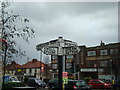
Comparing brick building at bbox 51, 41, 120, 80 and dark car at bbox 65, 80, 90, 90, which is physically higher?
brick building at bbox 51, 41, 120, 80

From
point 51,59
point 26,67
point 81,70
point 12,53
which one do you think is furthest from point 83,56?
point 12,53

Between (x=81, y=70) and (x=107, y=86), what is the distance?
2951cm

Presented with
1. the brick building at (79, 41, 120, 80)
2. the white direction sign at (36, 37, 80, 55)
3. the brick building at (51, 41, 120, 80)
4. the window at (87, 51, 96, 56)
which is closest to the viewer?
the white direction sign at (36, 37, 80, 55)

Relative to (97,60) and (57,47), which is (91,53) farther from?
(57,47)

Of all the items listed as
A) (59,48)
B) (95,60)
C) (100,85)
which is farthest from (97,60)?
(59,48)

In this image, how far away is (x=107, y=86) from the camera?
3231 cm

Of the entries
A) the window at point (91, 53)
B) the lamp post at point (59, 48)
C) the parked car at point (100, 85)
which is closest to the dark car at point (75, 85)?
the parked car at point (100, 85)

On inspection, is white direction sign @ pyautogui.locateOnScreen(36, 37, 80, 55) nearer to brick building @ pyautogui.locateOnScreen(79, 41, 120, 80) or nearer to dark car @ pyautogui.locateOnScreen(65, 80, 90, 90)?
dark car @ pyautogui.locateOnScreen(65, 80, 90, 90)

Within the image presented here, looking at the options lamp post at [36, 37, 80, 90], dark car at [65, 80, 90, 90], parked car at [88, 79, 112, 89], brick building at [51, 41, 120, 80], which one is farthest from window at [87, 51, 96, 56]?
lamp post at [36, 37, 80, 90]

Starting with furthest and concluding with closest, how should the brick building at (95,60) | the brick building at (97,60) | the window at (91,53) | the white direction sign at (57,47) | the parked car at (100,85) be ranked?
the window at (91,53), the brick building at (95,60), the brick building at (97,60), the parked car at (100,85), the white direction sign at (57,47)

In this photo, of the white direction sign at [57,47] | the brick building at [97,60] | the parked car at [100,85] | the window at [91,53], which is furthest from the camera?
the window at [91,53]

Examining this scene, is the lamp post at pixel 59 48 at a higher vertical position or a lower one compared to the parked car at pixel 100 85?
higher

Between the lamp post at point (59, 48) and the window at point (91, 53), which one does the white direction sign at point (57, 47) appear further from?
the window at point (91, 53)

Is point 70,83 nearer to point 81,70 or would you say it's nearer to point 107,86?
point 107,86
